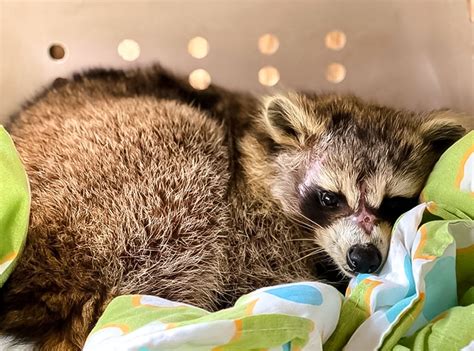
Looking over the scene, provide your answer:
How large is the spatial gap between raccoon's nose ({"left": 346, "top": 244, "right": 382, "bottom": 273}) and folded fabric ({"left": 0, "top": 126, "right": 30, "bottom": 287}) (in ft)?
Answer: 2.35

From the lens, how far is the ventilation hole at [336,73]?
2.35 m

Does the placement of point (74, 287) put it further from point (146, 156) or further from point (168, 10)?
point (168, 10)

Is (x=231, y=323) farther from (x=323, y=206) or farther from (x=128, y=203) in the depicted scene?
(x=323, y=206)

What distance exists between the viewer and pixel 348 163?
1.73 m

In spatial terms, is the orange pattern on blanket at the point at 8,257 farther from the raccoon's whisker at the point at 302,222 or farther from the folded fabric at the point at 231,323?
the raccoon's whisker at the point at 302,222

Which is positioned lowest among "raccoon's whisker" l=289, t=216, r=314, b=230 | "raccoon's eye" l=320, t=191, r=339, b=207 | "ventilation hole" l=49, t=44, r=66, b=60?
"raccoon's whisker" l=289, t=216, r=314, b=230

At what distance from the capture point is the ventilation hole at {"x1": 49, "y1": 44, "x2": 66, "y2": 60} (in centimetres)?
231

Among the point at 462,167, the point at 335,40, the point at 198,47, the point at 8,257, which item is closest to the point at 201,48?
the point at 198,47

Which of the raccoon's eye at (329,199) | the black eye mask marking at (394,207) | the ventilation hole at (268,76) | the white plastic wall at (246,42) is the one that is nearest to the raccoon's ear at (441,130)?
the black eye mask marking at (394,207)

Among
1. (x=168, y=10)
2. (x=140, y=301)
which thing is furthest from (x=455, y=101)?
(x=140, y=301)

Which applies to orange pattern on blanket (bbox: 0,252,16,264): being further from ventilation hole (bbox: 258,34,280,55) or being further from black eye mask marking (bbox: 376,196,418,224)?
ventilation hole (bbox: 258,34,280,55)

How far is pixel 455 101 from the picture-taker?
221cm

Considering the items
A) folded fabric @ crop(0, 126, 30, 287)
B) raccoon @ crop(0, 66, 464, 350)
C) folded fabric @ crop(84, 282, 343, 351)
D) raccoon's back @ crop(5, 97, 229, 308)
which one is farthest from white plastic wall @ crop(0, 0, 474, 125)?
folded fabric @ crop(84, 282, 343, 351)

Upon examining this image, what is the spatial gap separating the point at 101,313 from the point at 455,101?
1315mm
